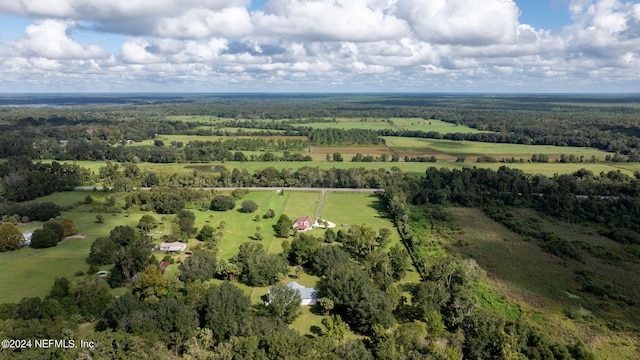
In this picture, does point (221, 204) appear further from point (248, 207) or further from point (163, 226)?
point (163, 226)

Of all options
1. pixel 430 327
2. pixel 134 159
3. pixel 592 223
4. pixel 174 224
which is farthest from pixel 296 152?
pixel 430 327

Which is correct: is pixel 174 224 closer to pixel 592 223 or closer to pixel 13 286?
pixel 13 286

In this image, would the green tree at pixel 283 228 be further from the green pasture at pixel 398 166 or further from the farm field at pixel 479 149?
the farm field at pixel 479 149

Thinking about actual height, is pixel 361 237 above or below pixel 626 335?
above

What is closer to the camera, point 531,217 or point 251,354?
point 251,354

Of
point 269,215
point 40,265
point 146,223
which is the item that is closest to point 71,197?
point 146,223
